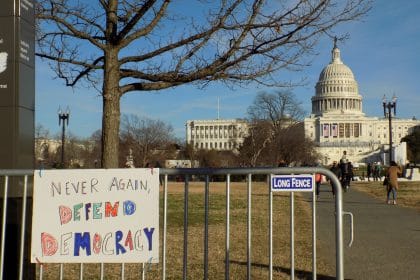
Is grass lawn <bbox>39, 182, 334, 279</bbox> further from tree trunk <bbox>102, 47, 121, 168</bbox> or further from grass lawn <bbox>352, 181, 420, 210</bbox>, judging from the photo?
grass lawn <bbox>352, 181, 420, 210</bbox>

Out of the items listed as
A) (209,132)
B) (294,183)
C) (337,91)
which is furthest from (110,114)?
(337,91)

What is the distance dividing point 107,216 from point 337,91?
483 ft

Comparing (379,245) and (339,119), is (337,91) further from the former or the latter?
(379,245)

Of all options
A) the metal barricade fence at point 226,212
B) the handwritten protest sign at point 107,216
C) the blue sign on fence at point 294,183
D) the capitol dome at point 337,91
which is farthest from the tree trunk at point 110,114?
the capitol dome at point 337,91

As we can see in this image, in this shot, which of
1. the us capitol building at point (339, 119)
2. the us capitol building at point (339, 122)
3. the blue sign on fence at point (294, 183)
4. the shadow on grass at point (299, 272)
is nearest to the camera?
the blue sign on fence at point (294, 183)

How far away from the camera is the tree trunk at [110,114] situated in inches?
327

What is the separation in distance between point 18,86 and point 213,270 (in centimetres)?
388

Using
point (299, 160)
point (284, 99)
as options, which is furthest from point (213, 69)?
point (284, 99)

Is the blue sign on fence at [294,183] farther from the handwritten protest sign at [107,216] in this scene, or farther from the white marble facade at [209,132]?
the white marble facade at [209,132]

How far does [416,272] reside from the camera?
26.7 feet

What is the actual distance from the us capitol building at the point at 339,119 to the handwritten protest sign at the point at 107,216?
462ft

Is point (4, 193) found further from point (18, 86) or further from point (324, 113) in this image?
point (324, 113)

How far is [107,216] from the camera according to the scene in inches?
206

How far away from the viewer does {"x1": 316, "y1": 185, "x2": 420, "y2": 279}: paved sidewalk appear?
823cm
